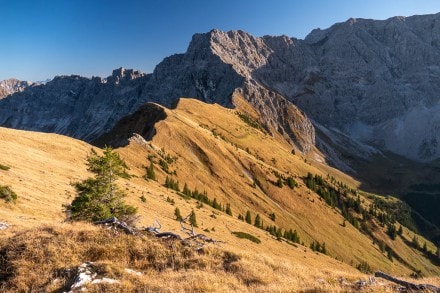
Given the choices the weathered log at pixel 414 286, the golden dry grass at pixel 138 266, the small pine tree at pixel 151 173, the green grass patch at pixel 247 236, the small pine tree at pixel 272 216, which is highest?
the weathered log at pixel 414 286

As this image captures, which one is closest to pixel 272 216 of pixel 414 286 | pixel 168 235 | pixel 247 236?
pixel 247 236

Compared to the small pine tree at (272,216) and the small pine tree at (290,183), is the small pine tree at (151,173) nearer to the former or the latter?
the small pine tree at (272,216)

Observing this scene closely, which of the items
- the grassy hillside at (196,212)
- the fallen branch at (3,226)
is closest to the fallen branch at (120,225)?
the grassy hillside at (196,212)

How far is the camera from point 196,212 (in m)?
86.9

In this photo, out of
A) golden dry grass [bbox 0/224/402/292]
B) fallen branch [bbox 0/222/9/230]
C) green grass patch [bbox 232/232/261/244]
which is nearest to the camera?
golden dry grass [bbox 0/224/402/292]

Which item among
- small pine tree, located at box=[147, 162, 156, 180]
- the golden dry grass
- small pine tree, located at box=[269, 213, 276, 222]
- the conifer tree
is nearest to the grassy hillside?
the golden dry grass

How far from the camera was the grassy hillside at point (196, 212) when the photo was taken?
18.6 meters

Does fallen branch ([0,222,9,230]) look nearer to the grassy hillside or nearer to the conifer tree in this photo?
the grassy hillside

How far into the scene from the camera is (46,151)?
84.2 metres

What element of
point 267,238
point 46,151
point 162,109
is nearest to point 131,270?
point 46,151

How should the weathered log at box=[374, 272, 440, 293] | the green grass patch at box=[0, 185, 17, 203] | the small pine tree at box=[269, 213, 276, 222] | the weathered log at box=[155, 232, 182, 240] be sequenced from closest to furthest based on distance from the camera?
the weathered log at box=[374, 272, 440, 293] < the weathered log at box=[155, 232, 182, 240] < the green grass patch at box=[0, 185, 17, 203] < the small pine tree at box=[269, 213, 276, 222]

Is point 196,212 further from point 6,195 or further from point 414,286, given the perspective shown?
point 414,286

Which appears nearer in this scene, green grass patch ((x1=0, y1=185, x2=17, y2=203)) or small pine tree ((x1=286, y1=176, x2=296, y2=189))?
green grass patch ((x1=0, y1=185, x2=17, y2=203))

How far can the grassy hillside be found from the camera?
18.6m
